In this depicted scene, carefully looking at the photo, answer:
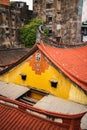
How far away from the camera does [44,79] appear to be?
559 inches

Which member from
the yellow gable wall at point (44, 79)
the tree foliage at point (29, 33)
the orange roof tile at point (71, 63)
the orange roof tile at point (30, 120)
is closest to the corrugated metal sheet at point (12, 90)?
the yellow gable wall at point (44, 79)

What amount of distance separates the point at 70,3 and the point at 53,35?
26.5 feet

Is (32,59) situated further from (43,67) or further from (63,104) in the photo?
(63,104)

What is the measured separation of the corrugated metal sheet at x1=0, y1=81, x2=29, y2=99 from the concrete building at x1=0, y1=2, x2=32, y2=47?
2546cm

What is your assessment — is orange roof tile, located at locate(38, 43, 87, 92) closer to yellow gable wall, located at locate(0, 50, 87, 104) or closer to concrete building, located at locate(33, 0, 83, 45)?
yellow gable wall, located at locate(0, 50, 87, 104)

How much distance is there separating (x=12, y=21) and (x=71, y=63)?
30.2 metres

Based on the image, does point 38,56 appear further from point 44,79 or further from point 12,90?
point 12,90

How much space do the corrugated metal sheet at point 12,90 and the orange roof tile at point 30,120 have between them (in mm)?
5669

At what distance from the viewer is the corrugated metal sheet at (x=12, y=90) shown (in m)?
14.2

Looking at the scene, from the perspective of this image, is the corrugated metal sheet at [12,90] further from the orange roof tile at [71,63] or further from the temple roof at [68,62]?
the orange roof tile at [71,63]

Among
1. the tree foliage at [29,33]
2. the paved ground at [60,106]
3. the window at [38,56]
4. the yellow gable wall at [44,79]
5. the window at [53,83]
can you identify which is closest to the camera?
the paved ground at [60,106]

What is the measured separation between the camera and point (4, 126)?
24.6ft

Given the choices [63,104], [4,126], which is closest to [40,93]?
[63,104]

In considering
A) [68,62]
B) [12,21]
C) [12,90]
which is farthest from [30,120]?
[12,21]
